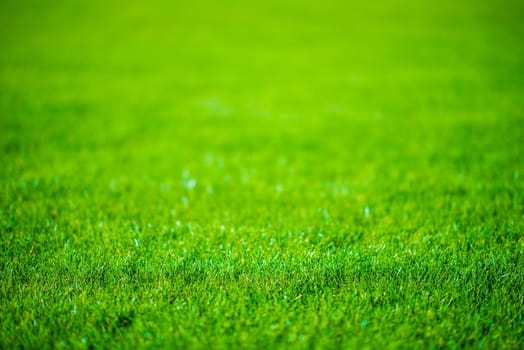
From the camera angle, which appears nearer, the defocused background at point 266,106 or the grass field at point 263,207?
the grass field at point 263,207

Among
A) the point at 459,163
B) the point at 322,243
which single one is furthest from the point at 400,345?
the point at 459,163

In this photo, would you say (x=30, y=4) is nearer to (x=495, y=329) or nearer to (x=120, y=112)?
(x=120, y=112)

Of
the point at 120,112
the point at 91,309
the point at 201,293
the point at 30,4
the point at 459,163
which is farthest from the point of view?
the point at 30,4

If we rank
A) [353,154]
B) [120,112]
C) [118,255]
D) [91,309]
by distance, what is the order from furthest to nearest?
[120,112] < [353,154] < [118,255] < [91,309]

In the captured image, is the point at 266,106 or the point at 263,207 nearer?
the point at 263,207

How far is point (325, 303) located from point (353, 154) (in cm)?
472

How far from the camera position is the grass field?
11.1 ft

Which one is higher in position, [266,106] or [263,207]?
[266,106]

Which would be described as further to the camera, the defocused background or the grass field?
the defocused background

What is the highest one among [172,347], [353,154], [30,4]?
[30,4]

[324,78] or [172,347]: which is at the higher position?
[324,78]

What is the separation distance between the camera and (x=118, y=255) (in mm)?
4250

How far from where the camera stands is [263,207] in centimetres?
554

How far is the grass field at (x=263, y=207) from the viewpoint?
3.37 m
